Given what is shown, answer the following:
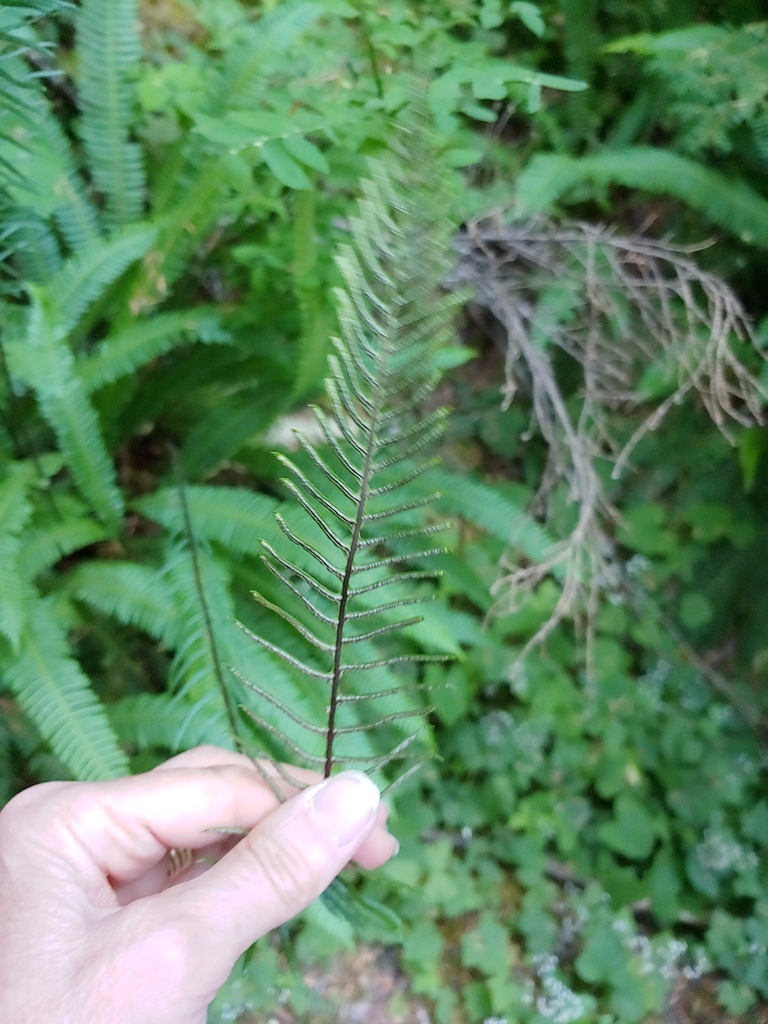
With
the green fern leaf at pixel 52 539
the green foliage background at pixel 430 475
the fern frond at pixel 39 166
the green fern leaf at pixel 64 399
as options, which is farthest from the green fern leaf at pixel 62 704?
the fern frond at pixel 39 166

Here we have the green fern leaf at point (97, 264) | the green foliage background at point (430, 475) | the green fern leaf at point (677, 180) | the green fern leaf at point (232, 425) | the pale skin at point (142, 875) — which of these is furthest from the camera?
the green fern leaf at point (677, 180)

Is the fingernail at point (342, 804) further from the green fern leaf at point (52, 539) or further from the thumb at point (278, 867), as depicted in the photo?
the green fern leaf at point (52, 539)

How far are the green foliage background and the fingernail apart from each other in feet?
1.10

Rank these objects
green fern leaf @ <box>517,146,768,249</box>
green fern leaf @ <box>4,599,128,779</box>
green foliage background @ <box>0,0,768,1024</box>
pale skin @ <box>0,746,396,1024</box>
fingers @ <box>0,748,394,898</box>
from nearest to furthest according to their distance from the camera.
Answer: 1. pale skin @ <box>0,746,396,1024</box>
2. fingers @ <box>0,748,394,898</box>
3. green fern leaf @ <box>4,599,128,779</box>
4. green foliage background @ <box>0,0,768,1024</box>
5. green fern leaf @ <box>517,146,768,249</box>

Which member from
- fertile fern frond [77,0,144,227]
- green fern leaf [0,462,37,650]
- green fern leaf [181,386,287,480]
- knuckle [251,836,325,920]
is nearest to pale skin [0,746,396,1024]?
knuckle [251,836,325,920]

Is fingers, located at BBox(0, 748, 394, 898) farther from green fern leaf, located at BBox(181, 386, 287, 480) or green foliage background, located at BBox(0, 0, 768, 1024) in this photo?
green fern leaf, located at BBox(181, 386, 287, 480)

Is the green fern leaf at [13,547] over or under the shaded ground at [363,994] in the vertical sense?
over

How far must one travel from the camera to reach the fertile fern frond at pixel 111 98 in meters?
1.55

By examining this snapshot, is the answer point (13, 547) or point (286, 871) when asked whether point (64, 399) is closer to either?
point (13, 547)

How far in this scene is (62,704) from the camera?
53.0 inches

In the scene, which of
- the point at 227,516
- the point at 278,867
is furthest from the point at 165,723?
the point at 278,867

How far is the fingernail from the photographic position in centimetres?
93

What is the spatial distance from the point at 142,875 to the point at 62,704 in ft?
1.22

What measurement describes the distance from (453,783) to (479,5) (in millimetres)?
2373
